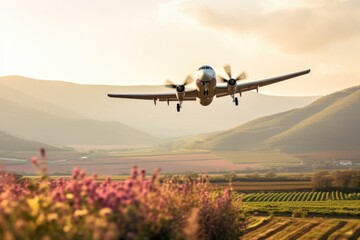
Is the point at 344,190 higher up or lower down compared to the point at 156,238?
lower down

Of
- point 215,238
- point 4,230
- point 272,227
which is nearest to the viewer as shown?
point 4,230

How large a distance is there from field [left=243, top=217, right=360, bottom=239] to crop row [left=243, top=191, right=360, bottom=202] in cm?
4278

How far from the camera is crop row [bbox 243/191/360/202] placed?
411 feet

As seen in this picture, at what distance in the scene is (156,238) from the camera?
12711mm

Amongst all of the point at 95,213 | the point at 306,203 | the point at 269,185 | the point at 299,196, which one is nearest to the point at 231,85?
the point at 95,213

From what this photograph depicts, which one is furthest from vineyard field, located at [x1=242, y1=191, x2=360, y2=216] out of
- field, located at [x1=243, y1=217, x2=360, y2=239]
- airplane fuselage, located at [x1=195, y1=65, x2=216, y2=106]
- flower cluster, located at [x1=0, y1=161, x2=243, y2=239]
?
flower cluster, located at [x1=0, y1=161, x2=243, y2=239]

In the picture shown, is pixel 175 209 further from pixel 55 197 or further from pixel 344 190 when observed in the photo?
pixel 344 190

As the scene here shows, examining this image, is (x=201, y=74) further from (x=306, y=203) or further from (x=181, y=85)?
(x=306, y=203)

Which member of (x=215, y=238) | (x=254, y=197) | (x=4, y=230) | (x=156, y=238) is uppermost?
(x=4, y=230)

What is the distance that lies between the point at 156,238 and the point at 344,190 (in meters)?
143

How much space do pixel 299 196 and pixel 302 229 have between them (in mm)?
68818

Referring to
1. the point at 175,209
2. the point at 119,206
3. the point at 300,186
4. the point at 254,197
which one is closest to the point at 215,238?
the point at 175,209

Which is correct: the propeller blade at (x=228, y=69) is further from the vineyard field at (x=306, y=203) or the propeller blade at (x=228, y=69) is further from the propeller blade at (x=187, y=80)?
the vineyard field at (x=306, y=203)

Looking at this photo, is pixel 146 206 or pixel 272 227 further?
pixel 272 227
